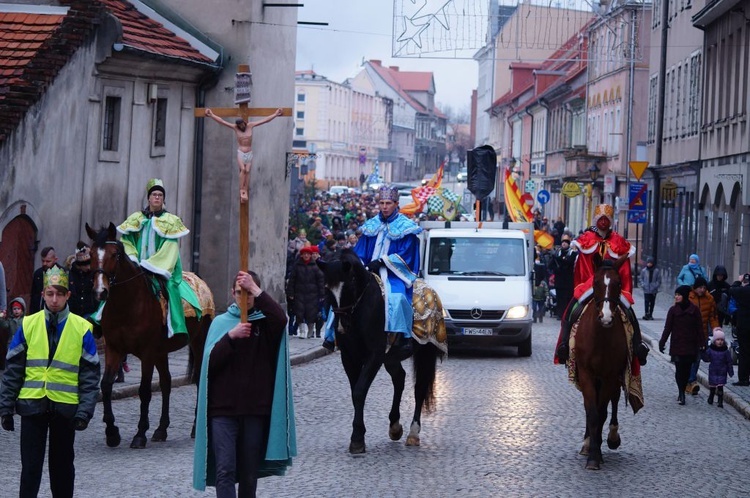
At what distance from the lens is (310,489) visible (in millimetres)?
11320

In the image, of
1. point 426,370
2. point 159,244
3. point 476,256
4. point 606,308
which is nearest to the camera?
point 606,308

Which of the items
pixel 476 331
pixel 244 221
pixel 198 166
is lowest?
pixel 476 331

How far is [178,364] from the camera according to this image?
832 inches

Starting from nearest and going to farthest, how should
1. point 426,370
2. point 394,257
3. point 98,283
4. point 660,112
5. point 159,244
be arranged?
1. point 98,283
2. point 394,257
3. point 159,244
4. point 426,370
5. point 660,112

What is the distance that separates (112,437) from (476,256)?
42.1 feet

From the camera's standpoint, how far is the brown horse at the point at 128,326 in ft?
43.1

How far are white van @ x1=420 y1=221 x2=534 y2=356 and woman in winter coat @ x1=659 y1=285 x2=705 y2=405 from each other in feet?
16.0

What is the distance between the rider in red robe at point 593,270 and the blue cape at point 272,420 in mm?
5309

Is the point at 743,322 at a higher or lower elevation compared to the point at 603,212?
lower

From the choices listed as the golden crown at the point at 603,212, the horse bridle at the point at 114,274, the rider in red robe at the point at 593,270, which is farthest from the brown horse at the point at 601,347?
the horse bridle at the point at 114,274

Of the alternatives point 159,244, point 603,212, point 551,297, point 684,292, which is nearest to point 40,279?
point 159,244

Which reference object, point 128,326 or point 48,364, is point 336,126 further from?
point 48,364

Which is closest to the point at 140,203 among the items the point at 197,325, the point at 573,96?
the point at 197,325

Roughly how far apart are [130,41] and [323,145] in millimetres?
113116
